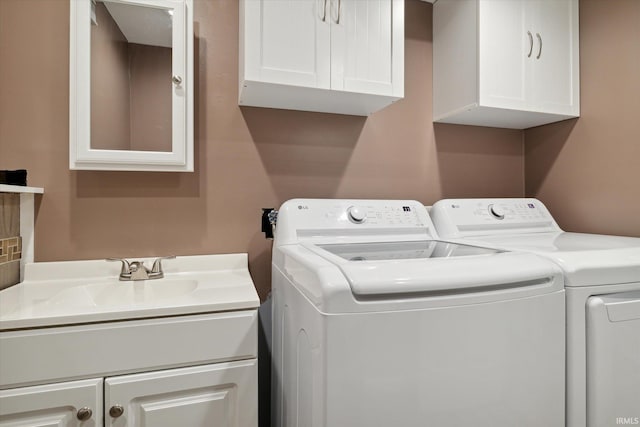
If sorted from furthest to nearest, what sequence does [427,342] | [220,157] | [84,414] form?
[220,157] → [84,414] → [427,342]

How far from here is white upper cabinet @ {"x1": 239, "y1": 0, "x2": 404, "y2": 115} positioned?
132 cm

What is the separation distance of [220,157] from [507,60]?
144 centimetres

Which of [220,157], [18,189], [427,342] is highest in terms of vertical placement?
[220,157]

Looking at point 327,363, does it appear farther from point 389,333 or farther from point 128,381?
point 128,381

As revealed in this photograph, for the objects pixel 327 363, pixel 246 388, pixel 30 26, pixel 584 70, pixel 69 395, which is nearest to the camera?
pixel 327 363

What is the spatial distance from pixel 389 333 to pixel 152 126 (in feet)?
4.01

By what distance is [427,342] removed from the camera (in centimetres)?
84

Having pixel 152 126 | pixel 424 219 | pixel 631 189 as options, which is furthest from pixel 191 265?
pixel 631 189

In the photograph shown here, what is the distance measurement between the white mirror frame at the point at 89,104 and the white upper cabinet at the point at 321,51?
0.24 metres

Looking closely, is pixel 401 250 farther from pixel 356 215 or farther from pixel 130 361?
pixel 130 361

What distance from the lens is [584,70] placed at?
177 centimetres

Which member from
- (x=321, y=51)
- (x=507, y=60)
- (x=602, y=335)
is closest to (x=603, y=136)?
(x=507, y=60)

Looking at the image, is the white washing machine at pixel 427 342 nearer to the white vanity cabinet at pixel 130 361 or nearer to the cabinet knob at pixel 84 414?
the white vanity cabinet at pixel 130 361

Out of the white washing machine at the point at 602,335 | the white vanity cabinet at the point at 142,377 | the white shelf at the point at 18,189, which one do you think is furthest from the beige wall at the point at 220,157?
the white washing machine at the point at 602,335
